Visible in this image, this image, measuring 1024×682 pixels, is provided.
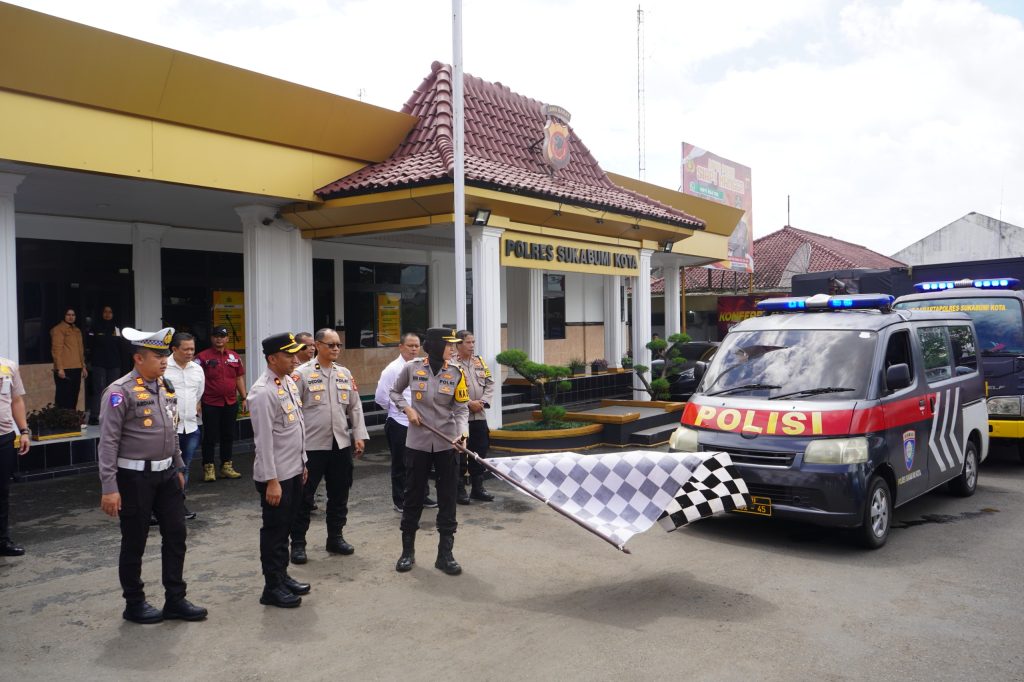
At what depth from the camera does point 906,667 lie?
4.24 m

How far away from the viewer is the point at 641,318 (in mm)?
15000

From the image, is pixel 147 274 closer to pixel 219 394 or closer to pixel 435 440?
pixel 219 394

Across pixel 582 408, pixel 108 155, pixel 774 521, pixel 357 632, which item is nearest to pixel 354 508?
pixel 357 632

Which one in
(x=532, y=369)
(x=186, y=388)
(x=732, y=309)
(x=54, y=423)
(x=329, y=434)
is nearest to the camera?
(x=329, y=434)

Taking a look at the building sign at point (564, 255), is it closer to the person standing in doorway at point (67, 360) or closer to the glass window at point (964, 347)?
the glass window at point (964, 347)

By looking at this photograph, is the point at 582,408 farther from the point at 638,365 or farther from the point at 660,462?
the point at 660,462

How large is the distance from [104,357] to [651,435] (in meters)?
8.47

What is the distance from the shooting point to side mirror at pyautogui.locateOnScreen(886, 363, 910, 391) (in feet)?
21.9

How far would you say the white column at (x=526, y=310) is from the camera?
17375mm

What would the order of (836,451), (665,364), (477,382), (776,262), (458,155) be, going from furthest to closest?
(776,262) → (665,364) → (458,155) → (477,382) → (836,451)

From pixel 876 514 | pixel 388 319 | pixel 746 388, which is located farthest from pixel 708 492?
pixel 388 319

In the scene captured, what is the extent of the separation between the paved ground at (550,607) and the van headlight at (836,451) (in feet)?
2.60

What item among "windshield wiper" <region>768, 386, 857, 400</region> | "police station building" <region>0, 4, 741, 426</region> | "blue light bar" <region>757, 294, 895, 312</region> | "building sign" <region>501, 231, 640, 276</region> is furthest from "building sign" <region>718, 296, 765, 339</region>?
"windshield wiper" <region>768, 386, 857, 400</region>

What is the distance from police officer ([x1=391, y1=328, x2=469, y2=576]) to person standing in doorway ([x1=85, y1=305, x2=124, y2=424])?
24.8ft
